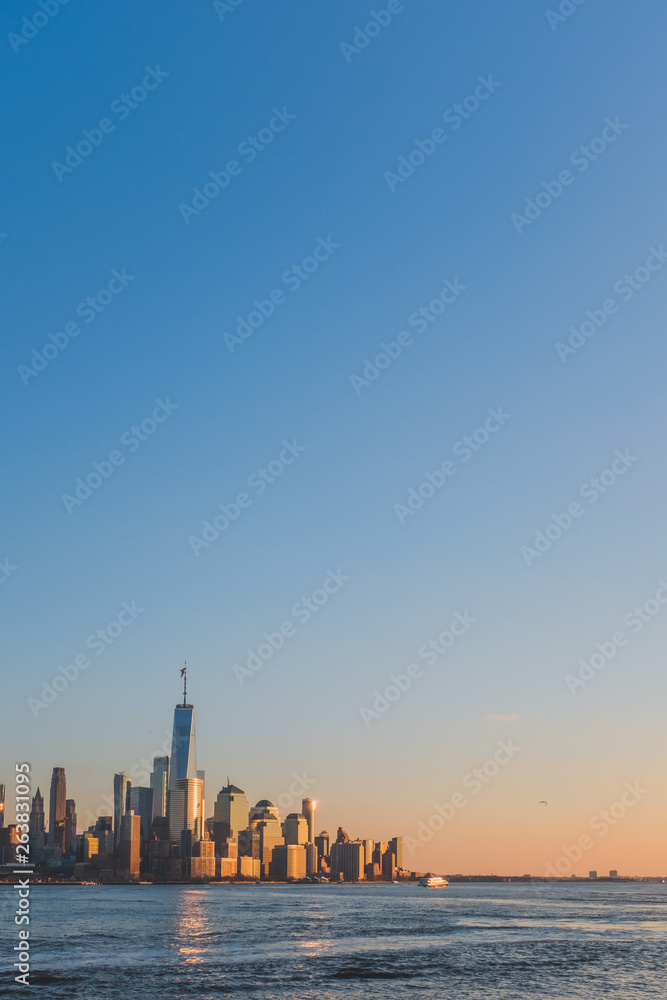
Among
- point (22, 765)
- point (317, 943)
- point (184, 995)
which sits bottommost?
point (317, 943)

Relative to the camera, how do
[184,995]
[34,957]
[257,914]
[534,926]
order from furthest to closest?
[257,914] → [534,926] → [34,957] → [184,995]

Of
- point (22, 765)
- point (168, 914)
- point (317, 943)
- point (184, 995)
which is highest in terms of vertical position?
point (22, 765)

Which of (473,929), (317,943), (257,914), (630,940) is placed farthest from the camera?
(257,914)

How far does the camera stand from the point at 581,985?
81.2 m

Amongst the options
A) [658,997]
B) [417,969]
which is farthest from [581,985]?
[417,969]

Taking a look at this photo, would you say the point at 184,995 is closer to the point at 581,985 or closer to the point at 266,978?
the point at 266,978

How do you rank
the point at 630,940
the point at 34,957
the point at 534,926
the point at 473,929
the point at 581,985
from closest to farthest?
1. the point at 581,985
2. the point at 34,957
3. the point at 630,940
4. the point at 473,929
5. the point at 534,926

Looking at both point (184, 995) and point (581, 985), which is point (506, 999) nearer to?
point (581, 985)

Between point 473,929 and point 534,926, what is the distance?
50.6 ft

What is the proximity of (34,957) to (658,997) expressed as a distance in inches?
2422

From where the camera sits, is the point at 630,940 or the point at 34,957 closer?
the point at 34,957

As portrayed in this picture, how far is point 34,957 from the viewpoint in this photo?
95.4 metres

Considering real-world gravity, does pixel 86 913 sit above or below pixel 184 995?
below

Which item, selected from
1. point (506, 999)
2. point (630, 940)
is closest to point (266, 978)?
point (506, 999)
